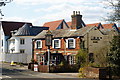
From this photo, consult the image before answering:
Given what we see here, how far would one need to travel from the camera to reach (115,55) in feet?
91.8

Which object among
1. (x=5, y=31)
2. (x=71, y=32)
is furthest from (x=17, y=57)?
(x=5, y=31)

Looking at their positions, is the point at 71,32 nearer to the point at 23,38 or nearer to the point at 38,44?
the point at 38,44

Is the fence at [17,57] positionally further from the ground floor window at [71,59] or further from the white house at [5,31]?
the ground floor window at [71,59]

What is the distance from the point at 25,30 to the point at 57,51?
17284 mm

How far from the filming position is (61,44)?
45.6 m

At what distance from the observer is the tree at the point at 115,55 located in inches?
1100

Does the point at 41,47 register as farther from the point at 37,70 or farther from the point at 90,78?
the point at 90,78

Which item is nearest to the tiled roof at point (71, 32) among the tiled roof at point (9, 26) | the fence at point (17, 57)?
the fence at point (17, 57)

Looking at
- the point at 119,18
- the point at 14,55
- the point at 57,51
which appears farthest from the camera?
the point at 14,55

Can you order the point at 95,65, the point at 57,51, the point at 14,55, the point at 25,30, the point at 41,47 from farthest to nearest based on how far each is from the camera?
the point at 25,30 < the point at 14,55 < the point at 41,47 < the point at 57,51 < the point at 95,65

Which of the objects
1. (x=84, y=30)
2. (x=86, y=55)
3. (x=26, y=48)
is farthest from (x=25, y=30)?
(x=86, y=55)

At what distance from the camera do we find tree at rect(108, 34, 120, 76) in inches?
1100

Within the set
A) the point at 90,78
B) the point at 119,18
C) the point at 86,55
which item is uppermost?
the point at 119,18

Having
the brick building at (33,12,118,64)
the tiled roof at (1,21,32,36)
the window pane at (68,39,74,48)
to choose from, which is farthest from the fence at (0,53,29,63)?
the tiled roof at (1,21,32,36)
